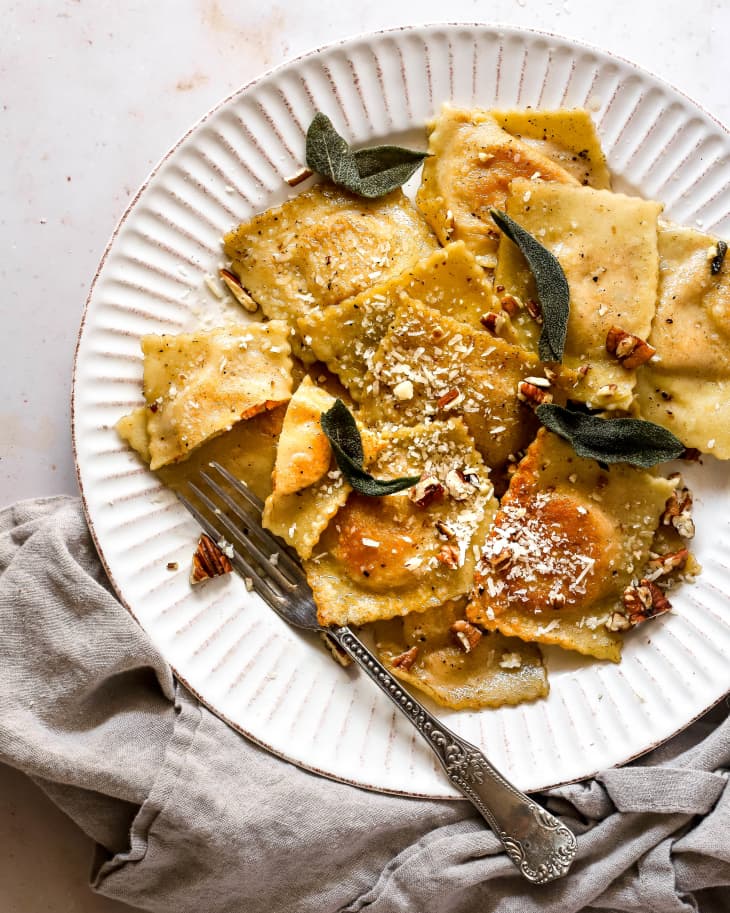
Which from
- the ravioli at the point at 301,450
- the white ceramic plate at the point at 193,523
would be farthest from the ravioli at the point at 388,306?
the white ceramic plate at the point at 193,523

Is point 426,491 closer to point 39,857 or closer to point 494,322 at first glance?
point 494,322

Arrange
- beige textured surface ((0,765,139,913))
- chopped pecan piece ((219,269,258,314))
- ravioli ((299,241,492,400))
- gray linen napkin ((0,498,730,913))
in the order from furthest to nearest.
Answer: beige textured surface ((0,765,139,913)), chopped pecan piece ((219,269,258,314)), ravioli ((299,241,492,400)), gray linen napkin ((0,498,730,913))

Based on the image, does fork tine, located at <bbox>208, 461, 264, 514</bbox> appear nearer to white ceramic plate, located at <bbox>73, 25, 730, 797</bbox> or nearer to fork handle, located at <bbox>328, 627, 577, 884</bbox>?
white ceramic plate, located at <bbox>73, 25, 730, 797</bbox>

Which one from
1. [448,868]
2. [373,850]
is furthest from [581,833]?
[373,850]

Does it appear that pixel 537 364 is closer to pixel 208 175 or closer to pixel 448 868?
pixel 208 175

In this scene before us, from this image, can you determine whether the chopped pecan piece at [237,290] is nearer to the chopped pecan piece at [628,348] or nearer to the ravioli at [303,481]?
the ravioli at [303,481]

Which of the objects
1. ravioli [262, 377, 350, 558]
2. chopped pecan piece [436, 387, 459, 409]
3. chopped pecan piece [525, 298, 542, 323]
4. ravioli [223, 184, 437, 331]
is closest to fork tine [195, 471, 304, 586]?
ravioli [262, 377, 350, 558]
